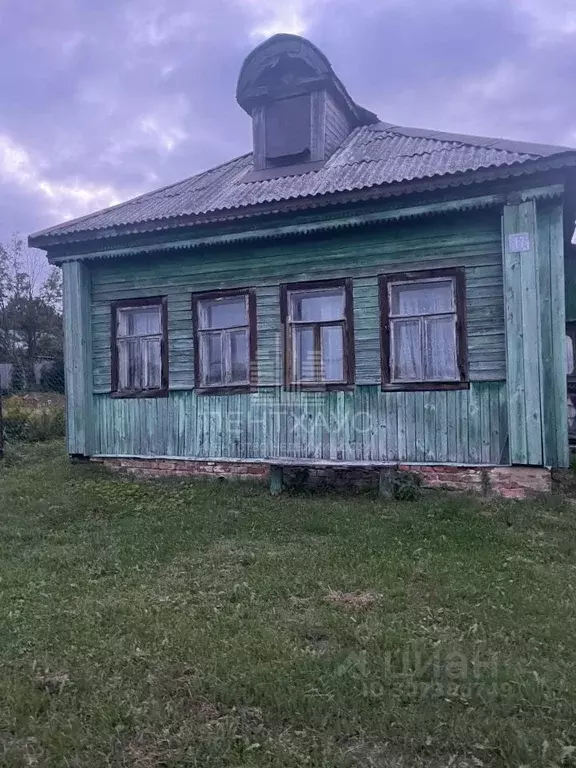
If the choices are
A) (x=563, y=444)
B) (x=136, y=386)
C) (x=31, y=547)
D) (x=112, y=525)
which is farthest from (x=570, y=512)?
(x=136, y=386)

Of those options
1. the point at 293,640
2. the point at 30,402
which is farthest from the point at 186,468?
the point at 30,402

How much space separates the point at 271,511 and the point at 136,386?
3097 mm

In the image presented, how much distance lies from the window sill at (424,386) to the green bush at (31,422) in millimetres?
7324

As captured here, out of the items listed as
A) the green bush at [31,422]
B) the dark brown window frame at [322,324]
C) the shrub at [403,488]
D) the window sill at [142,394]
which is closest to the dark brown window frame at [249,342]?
the dark brown window frame at [322,324]

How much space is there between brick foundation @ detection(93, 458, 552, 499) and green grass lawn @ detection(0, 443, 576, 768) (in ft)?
1.59

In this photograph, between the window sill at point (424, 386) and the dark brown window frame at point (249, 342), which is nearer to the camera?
the window sill at point (424, 386)

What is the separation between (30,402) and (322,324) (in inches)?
338

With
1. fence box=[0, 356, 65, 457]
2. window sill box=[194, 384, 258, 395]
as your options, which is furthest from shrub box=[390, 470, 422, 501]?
fence box=[0, 356, 65, 457]

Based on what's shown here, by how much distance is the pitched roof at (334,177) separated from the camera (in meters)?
6.43

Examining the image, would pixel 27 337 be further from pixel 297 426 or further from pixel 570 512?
pixel 570 512

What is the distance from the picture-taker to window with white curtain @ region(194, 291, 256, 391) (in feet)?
24.9

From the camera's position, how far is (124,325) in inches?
325

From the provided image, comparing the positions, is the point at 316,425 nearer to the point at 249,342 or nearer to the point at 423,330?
the point at 249,342

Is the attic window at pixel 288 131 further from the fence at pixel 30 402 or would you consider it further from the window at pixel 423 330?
the fence at pixel 30 402
